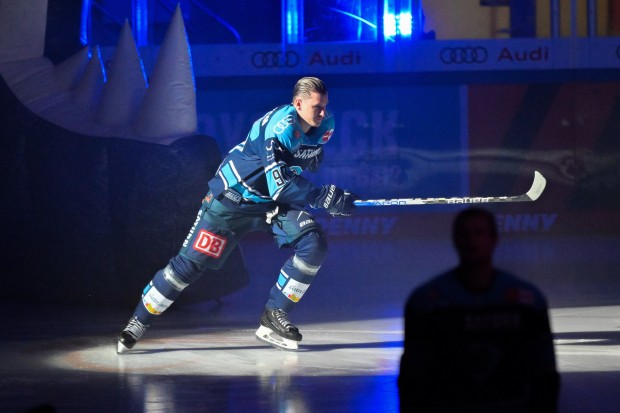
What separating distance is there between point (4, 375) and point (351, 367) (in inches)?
74.8

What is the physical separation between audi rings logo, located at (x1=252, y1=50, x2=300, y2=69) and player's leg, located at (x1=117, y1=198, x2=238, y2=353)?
867 centimetres

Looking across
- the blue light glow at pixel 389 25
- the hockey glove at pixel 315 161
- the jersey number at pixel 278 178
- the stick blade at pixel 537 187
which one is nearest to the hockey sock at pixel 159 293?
the jersey number at pixel 278 178

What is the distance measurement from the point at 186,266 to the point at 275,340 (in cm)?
71

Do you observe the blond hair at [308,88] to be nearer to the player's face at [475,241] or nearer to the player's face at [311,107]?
the player's face at [311,107]

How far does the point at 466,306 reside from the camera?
2.92 m

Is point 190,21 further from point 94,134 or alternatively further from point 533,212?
point 94,134

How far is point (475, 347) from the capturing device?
2904 millimetres

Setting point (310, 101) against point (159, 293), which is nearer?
point (310, 101)

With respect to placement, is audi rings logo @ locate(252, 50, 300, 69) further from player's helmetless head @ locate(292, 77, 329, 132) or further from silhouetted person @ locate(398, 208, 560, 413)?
silhouetted person @ locate(398, 208, 560, 413)

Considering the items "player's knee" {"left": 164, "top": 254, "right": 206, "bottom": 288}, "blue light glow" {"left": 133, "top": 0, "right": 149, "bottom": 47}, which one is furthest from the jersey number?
"blue light glow" {"left": 133, "top": 0, "right": 149, "bottom": 47}

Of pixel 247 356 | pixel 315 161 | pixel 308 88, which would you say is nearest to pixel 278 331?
pixel 247 356

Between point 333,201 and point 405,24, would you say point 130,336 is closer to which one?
point 333,201

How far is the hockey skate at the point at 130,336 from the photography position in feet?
21.8

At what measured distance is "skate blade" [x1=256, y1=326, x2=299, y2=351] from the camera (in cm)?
665
